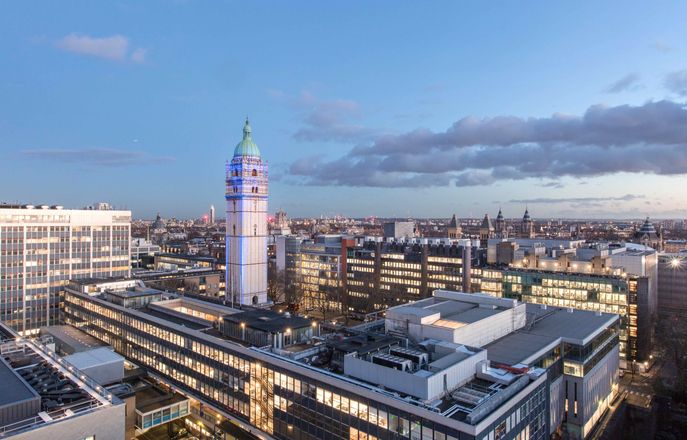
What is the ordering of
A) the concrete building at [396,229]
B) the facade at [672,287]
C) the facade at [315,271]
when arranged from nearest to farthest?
the facade at [672,287] → the facade at [315,271] → the concrete building at [396,229]

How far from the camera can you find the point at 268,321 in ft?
180

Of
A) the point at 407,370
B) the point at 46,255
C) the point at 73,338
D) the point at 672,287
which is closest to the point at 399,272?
A: the point at 672,287

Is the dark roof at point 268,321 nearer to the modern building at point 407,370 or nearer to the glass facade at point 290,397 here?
the modern building at point 407,370

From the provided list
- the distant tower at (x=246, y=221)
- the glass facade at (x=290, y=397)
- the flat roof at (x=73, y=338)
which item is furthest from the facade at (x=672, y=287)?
the flat roof at (x=73, y=338)

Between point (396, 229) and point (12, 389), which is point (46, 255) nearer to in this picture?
point (12, 389)

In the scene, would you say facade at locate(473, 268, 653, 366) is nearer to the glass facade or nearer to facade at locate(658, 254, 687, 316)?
facade at locate(658, 254, 687, 316)

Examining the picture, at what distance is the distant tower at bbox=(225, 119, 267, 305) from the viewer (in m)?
105

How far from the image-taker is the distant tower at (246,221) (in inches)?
4144

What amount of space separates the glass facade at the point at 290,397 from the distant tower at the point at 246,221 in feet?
126

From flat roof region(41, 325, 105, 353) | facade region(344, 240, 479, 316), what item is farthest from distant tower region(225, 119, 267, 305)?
facade region(344, 240, 479, 316)

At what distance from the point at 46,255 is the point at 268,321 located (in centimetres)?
7139

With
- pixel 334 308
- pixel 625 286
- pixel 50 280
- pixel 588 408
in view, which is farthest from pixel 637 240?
pixel 50 280

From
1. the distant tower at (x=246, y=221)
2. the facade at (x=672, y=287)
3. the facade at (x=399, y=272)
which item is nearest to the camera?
the distant tower at (x=246, y=221)

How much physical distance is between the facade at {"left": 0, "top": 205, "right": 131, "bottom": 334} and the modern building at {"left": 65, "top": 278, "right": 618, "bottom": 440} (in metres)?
36.8
